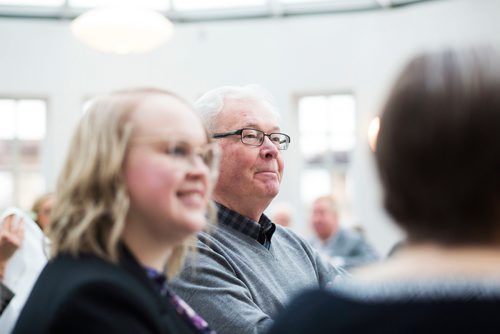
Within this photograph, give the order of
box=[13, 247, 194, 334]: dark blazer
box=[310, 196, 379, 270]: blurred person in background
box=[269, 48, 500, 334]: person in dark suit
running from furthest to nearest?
1. box=[310, 196, 379, 270]: blurred person in background
2. box=[13, 247, 194, 334]: dark blazer
3. box=[269, 48, 500, 334]: person in dark suit

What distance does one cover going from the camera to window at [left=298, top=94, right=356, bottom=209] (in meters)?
11.5

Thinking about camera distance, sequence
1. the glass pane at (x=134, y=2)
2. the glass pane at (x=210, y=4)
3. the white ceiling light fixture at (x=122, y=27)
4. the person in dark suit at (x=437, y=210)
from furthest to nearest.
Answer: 1. the glass pane at (x=210, y=4)
2. the glass pane at (x=134, y=2)
3. the white ceiling light fixture at (x=122, y=27)
4. the person in dark suit at (x=437, y=210)

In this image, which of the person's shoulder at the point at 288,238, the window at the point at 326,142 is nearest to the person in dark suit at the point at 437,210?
the person's shoulder at the point at 288,238

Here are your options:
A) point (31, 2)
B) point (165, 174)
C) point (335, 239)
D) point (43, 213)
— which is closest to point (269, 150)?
point (165, 174)

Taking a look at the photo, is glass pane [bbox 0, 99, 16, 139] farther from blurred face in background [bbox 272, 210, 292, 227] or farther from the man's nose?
the man's nose

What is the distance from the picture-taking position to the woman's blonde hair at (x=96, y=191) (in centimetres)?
131

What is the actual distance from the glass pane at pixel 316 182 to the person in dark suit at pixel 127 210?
10.1m

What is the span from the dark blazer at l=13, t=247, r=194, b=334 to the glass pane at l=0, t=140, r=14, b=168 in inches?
425

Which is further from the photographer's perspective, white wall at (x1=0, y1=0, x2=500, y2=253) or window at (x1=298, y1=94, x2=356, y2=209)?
window at (x1=298, y1=94, x2=356, y2=209)

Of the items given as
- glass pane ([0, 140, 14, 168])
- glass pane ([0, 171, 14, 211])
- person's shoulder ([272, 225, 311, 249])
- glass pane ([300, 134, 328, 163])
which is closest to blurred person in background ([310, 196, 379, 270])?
glass pane ([300, 134, 328, 163])

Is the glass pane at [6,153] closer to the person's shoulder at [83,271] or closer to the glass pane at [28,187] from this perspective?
the glass pane at [28,187]

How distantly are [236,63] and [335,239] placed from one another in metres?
4.44

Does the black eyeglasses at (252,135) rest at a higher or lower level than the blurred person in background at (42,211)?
higher

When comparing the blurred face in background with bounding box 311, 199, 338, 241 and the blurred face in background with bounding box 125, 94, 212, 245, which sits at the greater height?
the blurred face in background with bounding box 125, 94, 212, 245
